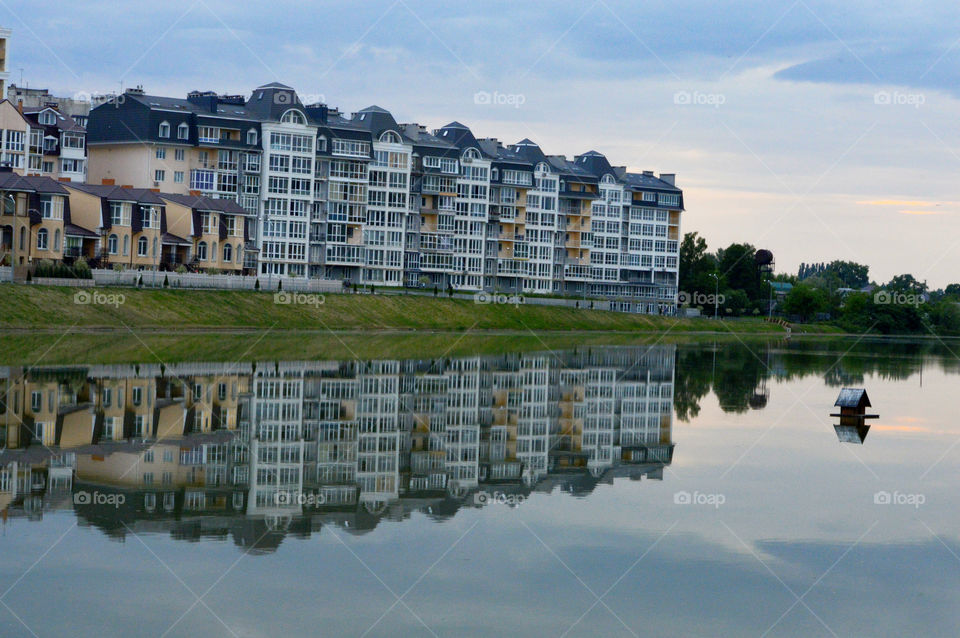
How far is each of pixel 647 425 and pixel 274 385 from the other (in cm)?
1417

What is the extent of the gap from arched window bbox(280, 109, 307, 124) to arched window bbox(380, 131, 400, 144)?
1268cm

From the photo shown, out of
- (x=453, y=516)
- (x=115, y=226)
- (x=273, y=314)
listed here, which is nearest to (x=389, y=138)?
(x=115, y=226)

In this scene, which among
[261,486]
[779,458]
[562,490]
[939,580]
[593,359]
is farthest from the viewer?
[593,359]

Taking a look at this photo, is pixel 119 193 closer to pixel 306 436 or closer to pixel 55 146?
pixel 55 146

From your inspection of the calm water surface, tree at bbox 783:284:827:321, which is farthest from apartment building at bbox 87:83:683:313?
the calm water surface

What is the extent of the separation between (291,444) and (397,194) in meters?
110

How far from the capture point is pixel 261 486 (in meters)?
25.2

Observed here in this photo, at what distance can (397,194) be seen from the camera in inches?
5517

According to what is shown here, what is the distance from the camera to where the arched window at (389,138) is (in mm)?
138475

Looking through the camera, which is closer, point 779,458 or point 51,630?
point 51,630

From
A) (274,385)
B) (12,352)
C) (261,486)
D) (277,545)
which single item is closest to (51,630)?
(277,545)

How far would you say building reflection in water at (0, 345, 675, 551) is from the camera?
909 inches

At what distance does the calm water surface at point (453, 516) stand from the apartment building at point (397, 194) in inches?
3193

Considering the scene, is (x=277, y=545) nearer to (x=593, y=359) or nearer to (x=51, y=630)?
(x=51, y=630)
